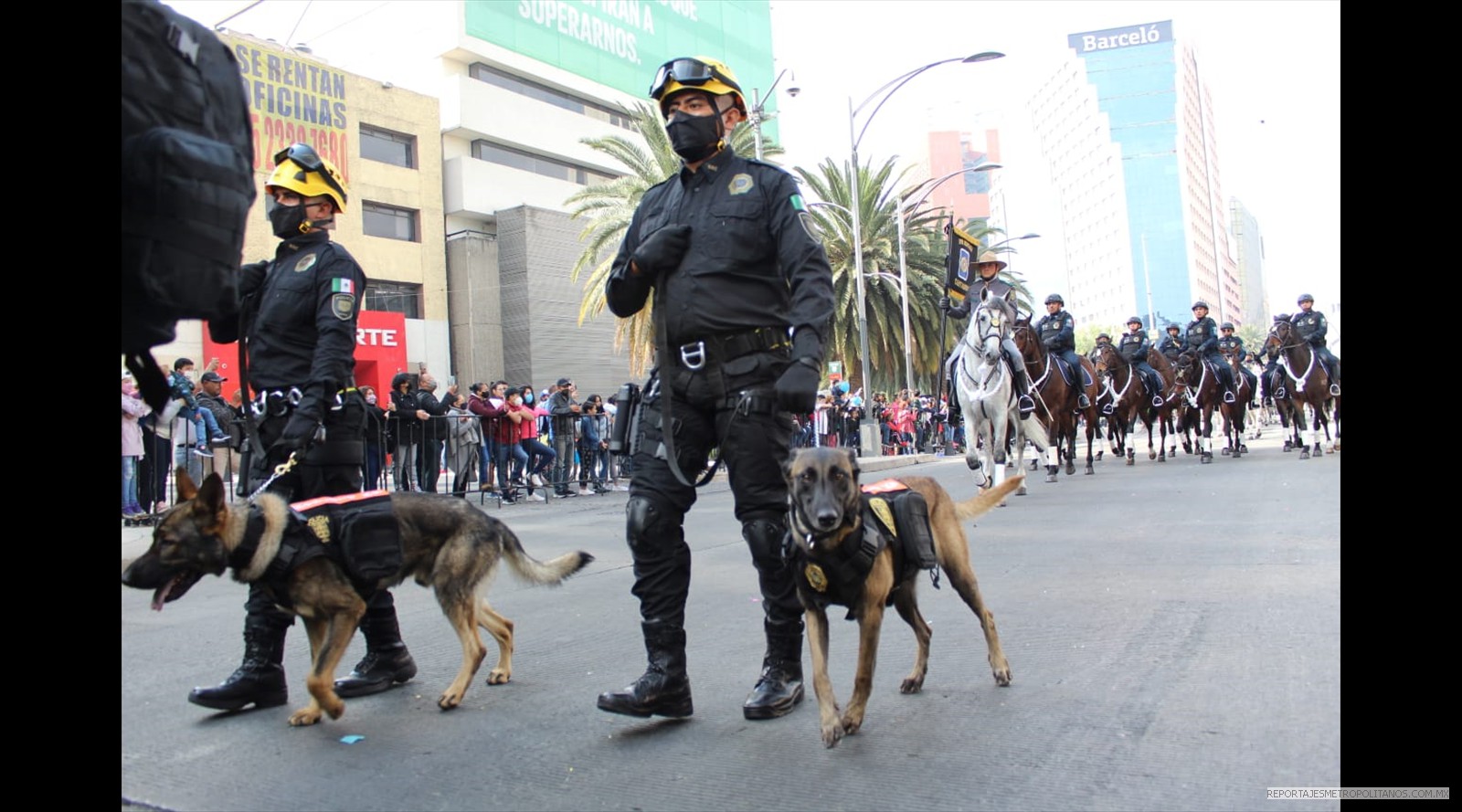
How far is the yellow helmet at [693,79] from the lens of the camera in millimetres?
3740

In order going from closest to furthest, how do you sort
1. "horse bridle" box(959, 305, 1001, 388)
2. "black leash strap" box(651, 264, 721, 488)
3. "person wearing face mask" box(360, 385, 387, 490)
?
"black leash strap" box(651, 264, 721, 488), "horse bridle" box(959, 305, 1001, 388), "person wearing face mask" box(360, 385, 387, 490)

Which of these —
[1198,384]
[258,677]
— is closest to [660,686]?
[258,677]

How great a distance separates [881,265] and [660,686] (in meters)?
33.6

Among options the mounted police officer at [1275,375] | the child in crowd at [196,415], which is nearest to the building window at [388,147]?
the child in crowd at [196,415]

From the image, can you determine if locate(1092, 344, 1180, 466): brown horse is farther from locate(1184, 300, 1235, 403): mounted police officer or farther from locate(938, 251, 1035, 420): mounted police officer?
locate(938, 251, 1035, 420): mounted police officer

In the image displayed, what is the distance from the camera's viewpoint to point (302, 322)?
423 centimetres

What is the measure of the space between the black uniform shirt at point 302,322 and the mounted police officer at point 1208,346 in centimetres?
1657

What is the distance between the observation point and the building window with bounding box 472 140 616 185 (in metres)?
40.4

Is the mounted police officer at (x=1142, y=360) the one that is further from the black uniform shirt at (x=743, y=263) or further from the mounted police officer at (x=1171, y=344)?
the black uniform shirt at (x=743, y=263)

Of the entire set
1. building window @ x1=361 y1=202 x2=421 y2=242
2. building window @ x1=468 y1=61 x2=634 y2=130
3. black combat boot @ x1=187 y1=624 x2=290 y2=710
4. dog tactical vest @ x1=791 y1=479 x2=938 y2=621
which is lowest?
black combat boot @ x1=187 y1=624 x2=290 y2=710

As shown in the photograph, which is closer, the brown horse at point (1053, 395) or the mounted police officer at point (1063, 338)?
the brown horse at point (1053, 395)

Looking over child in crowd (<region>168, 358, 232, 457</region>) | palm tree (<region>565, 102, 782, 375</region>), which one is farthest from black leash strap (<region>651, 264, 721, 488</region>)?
palm tree (<region>565, 102, 782, 375</region>)

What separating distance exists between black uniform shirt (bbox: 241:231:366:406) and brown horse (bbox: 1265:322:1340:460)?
15543 millimetres

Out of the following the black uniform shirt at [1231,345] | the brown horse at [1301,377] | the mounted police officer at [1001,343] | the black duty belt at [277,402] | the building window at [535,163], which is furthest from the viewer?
the building window at [535,163]
